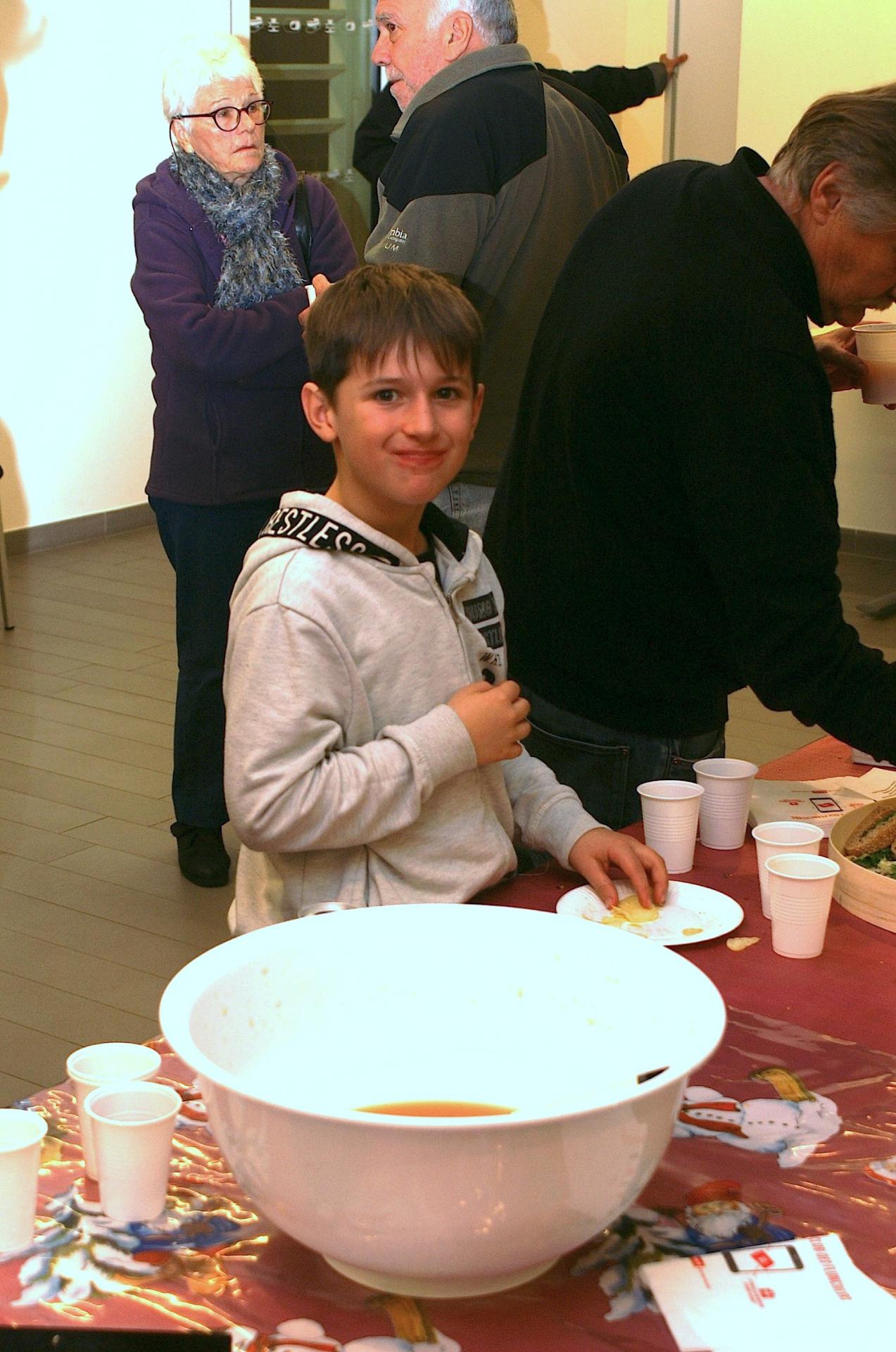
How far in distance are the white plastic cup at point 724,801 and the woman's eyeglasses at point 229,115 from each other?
2.09 metres

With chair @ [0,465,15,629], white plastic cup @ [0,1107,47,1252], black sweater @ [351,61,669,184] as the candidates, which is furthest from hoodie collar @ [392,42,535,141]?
chair @ [0,465,15,629]

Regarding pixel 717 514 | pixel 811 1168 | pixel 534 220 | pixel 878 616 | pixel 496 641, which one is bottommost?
pixel 878 616

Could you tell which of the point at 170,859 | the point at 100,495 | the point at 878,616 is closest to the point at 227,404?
the point at 170,859

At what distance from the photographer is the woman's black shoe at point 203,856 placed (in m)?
3.37

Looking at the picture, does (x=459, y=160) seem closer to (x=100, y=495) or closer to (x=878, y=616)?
(x=878, y=616)

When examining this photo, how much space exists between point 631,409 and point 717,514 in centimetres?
17

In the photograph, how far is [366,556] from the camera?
1433mm

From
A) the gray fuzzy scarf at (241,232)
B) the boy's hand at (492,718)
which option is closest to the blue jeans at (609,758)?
the boy's hand at (492,718)

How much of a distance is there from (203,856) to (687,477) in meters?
2.02

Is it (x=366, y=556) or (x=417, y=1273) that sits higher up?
(x=366, y=556)

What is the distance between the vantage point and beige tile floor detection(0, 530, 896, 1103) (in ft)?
9.32

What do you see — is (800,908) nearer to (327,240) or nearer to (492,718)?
(492,718)

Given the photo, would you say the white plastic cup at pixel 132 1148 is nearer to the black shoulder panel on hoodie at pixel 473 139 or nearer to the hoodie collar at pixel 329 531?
the hoodie collar at pixel 329 531

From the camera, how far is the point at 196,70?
10.5 feet
